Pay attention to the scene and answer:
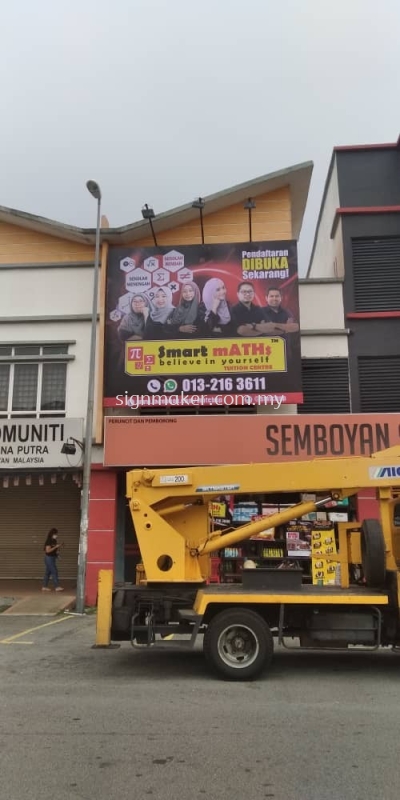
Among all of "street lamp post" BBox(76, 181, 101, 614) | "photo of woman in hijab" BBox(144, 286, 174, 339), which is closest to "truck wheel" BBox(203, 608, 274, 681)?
"street lamp post" BBox(76, 181, 101, 614)

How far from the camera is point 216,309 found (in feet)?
54.5

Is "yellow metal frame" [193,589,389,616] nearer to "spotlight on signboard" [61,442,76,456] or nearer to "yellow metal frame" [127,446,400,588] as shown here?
"yellow metal frame" [127,446,400,588]

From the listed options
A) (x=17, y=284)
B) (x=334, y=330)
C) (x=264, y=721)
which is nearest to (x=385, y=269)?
(x=334, y=330)

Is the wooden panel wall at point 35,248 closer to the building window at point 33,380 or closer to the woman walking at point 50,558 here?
the building window at point 33,380

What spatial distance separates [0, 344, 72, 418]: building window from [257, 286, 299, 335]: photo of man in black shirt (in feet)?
17.1

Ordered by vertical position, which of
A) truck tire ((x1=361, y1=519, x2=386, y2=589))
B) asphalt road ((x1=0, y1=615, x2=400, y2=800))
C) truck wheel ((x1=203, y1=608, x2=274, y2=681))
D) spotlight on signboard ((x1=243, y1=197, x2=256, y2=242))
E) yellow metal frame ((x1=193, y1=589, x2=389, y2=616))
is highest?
spotlight on signboard ((x1=243, y1=197, x2=256, y2=242))

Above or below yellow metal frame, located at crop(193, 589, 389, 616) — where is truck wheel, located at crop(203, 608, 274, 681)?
below

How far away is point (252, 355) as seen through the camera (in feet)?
53.1

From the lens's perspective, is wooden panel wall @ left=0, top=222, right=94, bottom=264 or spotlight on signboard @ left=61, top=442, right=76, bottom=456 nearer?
spotlight on signboard @ left=61, top=442, right=76, bottom=456

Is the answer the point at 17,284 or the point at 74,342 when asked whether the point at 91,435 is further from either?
the point at 17,284

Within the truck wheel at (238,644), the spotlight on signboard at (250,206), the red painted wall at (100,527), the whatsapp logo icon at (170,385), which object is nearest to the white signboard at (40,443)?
the red painted wall at (100,527)

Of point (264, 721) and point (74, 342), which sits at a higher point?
point (74, 342)

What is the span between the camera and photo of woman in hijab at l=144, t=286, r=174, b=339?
16.6 meters

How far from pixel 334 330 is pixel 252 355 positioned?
107 inches
